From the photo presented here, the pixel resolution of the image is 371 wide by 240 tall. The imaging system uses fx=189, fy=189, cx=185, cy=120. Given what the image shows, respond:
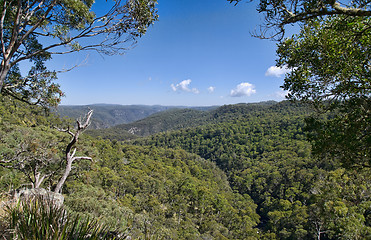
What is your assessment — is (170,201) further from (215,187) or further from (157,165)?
(215,187)

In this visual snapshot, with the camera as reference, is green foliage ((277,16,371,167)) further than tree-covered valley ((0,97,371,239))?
No

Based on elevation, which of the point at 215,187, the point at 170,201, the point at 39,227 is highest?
the point at 39,227

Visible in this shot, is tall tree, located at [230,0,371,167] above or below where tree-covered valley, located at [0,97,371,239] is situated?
above

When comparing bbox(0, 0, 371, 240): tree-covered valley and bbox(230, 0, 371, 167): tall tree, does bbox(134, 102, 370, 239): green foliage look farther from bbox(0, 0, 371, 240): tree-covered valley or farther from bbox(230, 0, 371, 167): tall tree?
bbox(230, 0, 371, 167): tall tree

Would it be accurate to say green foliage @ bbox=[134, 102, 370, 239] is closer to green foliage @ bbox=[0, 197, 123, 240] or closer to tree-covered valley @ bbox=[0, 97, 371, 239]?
tree-covered valley @ bbox=[0, 97, 371, 239]

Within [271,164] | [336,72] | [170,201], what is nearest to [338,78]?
[336,72]

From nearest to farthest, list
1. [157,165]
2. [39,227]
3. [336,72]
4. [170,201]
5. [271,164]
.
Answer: [39,227]
[336,72]
[170,201]
[157,165]
[271,164]

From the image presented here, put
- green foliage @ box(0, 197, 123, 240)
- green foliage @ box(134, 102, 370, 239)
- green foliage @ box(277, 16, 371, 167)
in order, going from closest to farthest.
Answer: green foliage @ box(0, 197, 123, 240)
green foliage @ box(277, 16, 371, 167)
green foliage @ box(134, 102, 370, 239)

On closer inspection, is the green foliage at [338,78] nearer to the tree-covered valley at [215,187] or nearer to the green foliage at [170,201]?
the tree-covered valley at [215,187]

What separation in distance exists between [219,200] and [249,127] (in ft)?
221

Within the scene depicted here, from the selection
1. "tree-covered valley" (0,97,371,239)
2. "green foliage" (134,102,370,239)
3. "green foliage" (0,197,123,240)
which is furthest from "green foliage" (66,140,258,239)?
"green foliage" (0,197,123,240)

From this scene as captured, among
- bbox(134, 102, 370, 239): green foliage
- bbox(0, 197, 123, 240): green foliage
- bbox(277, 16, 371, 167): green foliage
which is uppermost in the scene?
bbox(277, 16, 371, 167): green foliage

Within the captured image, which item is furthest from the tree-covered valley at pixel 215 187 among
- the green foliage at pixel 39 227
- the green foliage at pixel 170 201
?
the green foliage at pixel 39 227

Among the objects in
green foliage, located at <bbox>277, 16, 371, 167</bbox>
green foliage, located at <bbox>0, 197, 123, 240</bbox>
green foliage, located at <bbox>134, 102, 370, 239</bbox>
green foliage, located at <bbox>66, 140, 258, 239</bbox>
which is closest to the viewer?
green foliage, located at <bbox>0, 197, 123, 240</bbox>
